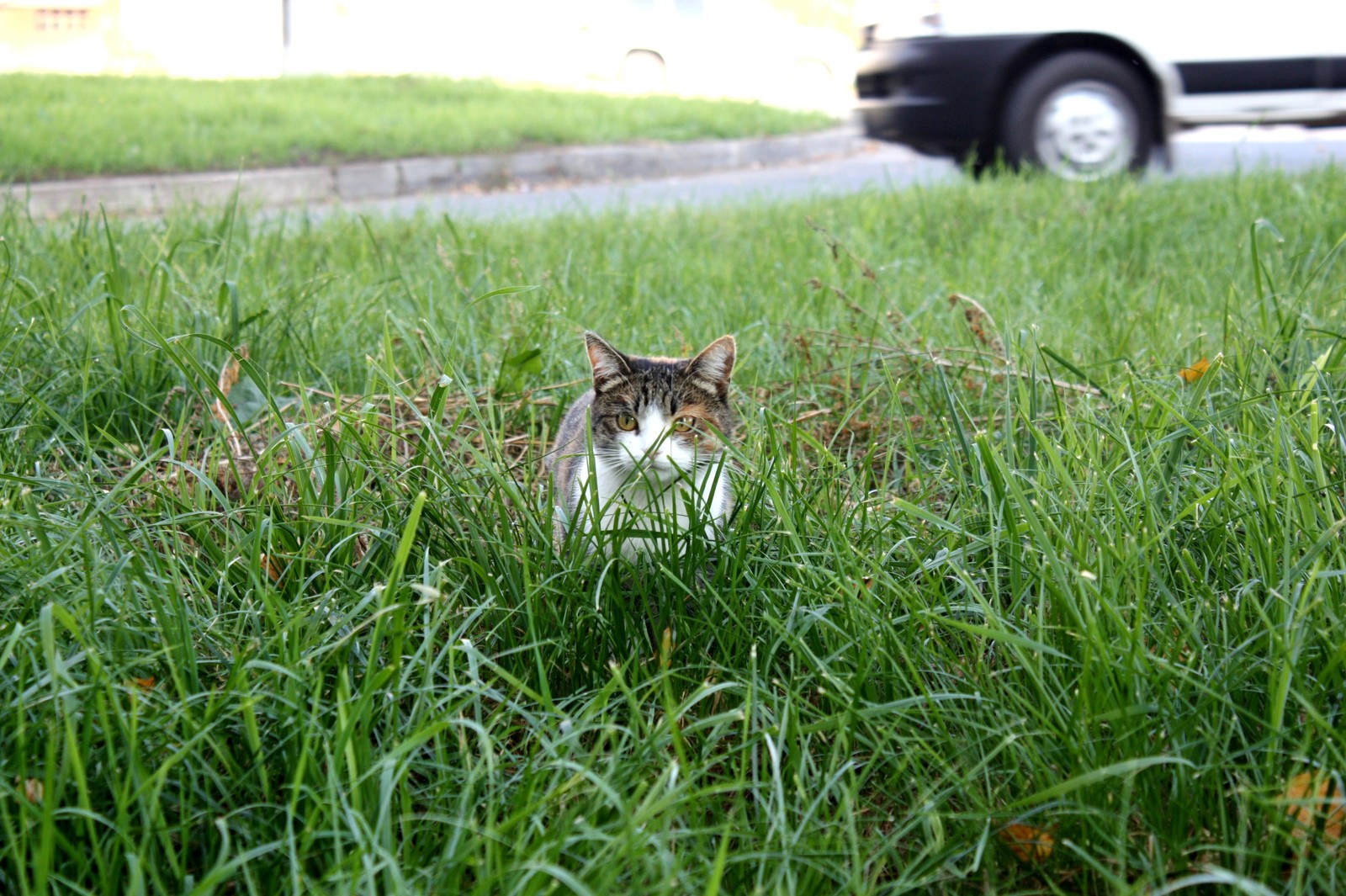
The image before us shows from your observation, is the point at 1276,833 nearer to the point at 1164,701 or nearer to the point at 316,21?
the point at 1164,701

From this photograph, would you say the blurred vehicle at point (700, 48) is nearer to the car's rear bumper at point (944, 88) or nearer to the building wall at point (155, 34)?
the building wall at point (155, 34)

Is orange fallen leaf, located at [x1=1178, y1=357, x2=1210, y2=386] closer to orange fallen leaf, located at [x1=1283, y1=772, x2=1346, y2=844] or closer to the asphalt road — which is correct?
orange fallen leaf, located at [x1=1283, y1=772, x2=1346, y2=844]

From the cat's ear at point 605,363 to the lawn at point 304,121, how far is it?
5.14m

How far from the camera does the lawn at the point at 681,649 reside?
1394 millimetres

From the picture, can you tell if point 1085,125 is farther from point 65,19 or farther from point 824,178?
point 65,19

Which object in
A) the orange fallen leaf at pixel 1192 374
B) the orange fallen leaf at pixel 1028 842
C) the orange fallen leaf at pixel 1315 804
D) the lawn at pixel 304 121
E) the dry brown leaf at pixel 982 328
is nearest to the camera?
the orange fallen leaf at pixel 1315 804

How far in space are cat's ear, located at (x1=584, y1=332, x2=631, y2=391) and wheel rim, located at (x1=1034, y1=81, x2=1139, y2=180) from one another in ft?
17.0

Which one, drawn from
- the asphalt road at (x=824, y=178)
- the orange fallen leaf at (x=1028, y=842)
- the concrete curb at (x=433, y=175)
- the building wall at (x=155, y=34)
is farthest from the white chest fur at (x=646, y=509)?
the building wall at (x=155, y=34)

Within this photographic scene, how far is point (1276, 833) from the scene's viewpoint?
140 cm

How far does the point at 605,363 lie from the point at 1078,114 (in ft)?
18.0

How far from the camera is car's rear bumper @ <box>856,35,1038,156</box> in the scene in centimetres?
690

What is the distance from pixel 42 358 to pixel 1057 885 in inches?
101

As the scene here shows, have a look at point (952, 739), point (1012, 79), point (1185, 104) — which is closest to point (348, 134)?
point (1012, 79)

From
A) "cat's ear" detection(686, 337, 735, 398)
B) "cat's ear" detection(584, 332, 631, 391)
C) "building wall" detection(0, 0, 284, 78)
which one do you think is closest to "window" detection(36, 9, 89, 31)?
"building wall" detection(0, 0, 284, 78)
